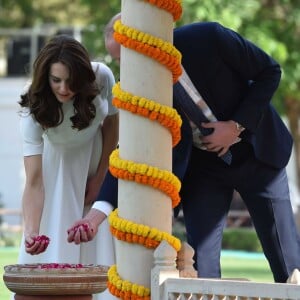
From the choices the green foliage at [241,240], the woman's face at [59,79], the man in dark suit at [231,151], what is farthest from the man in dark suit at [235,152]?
the green foliage at [241,240]

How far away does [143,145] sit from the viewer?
4.85 m

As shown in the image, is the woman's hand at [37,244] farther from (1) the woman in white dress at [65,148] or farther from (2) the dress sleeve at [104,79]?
(2) the dress sleeve at [104,79]

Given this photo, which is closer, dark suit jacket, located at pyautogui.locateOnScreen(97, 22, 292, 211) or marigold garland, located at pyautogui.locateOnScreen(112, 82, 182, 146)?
marigold garland, located at pyautogui.locateOnScreen(112, 82, 182, 146)

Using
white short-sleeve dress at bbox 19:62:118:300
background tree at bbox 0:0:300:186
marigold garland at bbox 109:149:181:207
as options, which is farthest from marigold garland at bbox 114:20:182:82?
background tree at bbox 0:0:300:186

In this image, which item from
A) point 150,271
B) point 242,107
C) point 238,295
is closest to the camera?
point 238,295

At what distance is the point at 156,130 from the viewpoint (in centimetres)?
488

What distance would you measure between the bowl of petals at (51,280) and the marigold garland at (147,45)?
1.03 metres

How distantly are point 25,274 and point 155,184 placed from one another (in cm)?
77

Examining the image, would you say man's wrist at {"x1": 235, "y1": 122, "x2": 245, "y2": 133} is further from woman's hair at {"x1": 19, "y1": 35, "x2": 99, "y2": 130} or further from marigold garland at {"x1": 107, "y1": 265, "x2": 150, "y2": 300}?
marigold garland at {"x1": 107, "y1": 265, "x2": 150, "y2": 300}

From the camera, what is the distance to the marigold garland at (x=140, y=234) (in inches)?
189

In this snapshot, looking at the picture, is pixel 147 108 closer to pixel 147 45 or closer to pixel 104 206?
pixel 147 45

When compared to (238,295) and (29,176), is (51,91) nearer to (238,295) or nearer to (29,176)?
(29,176)

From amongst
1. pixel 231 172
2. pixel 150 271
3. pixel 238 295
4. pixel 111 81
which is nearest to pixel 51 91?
pixel 111 81

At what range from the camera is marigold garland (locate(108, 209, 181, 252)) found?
4797mm
